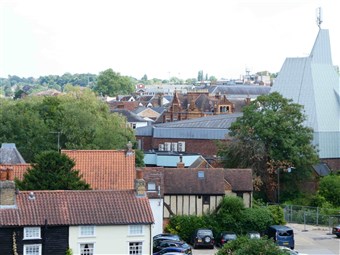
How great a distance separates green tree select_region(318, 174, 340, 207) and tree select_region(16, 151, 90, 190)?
27.2 m

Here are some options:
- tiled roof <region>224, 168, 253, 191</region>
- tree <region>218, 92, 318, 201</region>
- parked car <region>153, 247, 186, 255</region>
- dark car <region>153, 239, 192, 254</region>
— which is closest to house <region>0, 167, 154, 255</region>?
parked car <region>153, 247, 186, 255</region>

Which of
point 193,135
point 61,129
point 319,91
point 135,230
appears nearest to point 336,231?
point 135,230

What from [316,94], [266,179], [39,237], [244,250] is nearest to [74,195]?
[39,237]

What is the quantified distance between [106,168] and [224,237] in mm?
8280

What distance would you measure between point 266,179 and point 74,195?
96.9ft

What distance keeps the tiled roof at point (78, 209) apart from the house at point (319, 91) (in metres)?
38.0

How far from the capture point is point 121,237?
1549 inches

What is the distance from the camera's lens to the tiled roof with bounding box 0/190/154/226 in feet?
126

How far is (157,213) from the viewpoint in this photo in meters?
50.0

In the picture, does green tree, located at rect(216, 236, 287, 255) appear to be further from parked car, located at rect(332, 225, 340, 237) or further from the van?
parked car, located at rect(332, 225, 340, 237)

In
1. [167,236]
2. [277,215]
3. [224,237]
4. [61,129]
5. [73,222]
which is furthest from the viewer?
[61,129]

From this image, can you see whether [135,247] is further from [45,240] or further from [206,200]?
[206,200]

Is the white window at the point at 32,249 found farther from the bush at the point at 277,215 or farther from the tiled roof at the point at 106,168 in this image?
the bush at the point at 277,215

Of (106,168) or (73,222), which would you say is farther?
(106,168)
